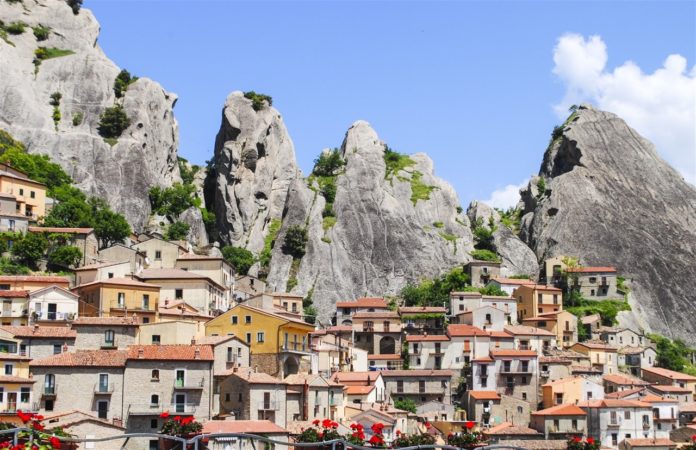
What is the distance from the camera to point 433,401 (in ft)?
259

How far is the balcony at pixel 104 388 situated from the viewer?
187 ft

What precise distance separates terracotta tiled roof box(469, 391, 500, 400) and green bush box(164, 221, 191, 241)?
4392 centimetres

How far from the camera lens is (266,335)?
6862 centimetres

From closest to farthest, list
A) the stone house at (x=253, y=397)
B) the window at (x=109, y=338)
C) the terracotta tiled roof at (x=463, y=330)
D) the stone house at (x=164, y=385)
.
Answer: the stone house at (x=164, y=385), the stone house at (x=253, y=397), the window at (x=109, y=338), the terracotta tiled roof at (x=463, y=330)

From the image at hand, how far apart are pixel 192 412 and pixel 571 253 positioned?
7417 cm

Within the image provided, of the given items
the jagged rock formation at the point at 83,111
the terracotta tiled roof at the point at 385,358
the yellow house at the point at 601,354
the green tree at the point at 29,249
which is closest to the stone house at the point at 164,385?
the green tree at the point at 29,249

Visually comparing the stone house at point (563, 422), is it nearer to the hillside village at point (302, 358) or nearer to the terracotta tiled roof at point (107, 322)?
the hillside village at point (302, 358)

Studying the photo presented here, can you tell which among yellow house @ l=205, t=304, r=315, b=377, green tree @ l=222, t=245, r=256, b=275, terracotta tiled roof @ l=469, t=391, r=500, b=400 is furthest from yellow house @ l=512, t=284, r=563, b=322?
yellow house @ l=205, t=304, r=315, b=377

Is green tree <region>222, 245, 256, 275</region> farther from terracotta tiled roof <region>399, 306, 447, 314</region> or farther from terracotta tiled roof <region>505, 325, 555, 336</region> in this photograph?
terracotta tiled roof <region>505, 325, 555, 336</region>

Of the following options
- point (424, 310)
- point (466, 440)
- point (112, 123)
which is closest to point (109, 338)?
point (466, 440)

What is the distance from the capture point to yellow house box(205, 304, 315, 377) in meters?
67.9

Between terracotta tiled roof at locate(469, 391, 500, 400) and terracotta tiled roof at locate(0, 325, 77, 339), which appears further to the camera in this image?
terracotta tiled roof at locate(469, 391, 500, 400)

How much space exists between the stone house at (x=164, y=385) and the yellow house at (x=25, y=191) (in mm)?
32229

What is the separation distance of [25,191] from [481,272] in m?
47.7
